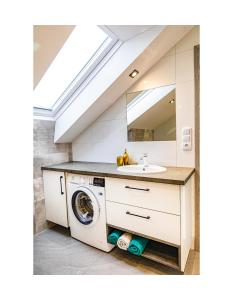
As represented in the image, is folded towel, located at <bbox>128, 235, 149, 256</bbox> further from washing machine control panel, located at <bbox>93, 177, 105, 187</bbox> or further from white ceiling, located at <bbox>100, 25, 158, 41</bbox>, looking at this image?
white ceiling, located at <bbox>100, 25, 158, 41</bbox>

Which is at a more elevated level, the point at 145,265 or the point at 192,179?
the point at 192,179

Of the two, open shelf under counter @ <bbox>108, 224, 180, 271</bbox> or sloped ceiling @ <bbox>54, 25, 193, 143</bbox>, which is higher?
sloped ceiling @ <bbox>54, 25, 193, 143</bbox>

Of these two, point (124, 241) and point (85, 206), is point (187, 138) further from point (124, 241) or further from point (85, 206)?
point (85, 206)

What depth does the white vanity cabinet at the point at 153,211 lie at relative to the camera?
47.2 inches

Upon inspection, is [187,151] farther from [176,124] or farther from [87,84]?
[87,84]

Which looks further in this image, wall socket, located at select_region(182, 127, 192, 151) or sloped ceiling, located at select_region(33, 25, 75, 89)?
wall socket, located at select_region(182, 127, 192, 151)

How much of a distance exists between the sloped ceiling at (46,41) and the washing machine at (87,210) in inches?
42.4

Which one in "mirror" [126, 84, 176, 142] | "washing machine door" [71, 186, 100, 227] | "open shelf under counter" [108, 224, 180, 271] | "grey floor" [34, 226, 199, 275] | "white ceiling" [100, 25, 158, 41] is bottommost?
"grey floor" [34, 226, 199, 275]

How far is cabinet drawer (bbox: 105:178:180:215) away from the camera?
1196mm

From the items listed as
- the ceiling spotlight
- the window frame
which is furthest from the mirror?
the window frame
